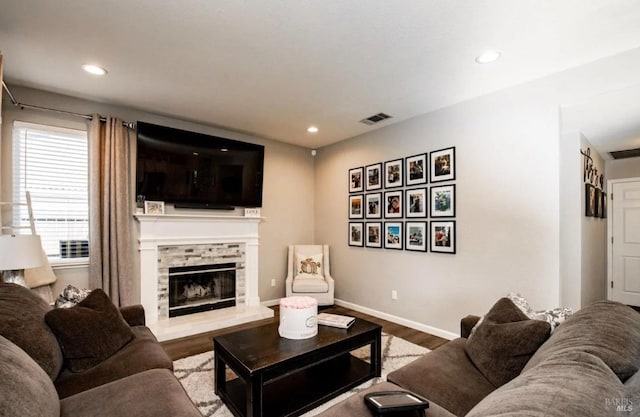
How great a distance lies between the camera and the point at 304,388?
2.26m

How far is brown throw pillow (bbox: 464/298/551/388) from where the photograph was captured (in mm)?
1536

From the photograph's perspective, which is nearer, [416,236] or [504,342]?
[504,342]

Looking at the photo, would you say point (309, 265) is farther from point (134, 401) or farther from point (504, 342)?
point (134, 401)

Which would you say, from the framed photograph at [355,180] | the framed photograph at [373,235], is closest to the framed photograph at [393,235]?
the framed photograph at [373,235]

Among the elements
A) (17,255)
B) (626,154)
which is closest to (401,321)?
(17,255)

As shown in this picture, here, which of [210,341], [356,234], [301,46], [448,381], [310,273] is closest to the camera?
[448,381]

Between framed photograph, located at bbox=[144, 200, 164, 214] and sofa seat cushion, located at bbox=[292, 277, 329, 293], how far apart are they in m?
2.05

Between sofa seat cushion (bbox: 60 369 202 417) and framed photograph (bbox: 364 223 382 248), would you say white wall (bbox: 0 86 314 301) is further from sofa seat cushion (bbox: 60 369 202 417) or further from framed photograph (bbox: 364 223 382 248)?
sofa seat cushion (bbox: 60 369 202 417)

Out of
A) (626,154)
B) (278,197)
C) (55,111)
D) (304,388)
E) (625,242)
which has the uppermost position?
(55,111)

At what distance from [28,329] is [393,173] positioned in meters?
3.71

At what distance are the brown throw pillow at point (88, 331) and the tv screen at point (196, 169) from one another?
A: 1.92 metres

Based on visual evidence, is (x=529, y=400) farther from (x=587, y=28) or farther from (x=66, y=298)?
(x=66, y=298)

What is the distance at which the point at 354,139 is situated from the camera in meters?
4.67

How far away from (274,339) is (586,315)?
1821 millimetres
